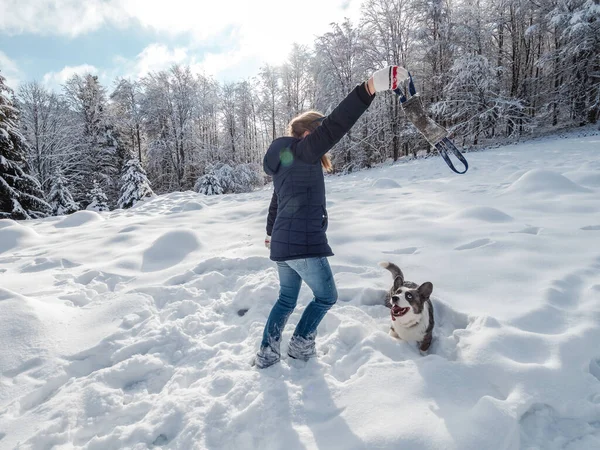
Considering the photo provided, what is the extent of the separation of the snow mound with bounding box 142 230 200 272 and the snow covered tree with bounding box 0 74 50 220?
1132 centimetres

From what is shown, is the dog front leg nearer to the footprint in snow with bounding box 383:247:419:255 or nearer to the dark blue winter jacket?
the dark blue winter jacket

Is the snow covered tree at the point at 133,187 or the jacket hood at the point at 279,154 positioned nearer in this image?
the jacket hood at the point at 279,154

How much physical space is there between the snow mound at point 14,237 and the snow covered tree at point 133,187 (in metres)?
9.40

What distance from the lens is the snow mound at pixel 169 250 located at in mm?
4836

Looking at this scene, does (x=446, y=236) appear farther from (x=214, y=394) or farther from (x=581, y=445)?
(x=214, y=394)

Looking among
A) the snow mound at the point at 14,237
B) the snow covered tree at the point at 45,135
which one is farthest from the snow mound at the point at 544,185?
the snow covered tree at the point at 45,135

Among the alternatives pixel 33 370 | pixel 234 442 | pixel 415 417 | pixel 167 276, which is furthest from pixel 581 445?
pixel 167 276

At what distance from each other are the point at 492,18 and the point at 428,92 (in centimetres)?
472

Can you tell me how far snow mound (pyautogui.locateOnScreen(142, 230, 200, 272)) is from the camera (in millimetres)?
4836

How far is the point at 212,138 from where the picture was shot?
26688mm

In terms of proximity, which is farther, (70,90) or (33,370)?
(70,90)

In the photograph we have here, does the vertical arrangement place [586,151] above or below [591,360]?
above

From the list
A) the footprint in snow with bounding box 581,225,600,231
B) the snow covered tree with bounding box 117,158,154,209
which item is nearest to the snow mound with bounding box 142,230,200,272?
the footprint in snow with bounding box 581,225,600,231

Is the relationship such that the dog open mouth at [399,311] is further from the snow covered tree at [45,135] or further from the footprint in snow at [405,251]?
the snow covered tree at [45,135]
